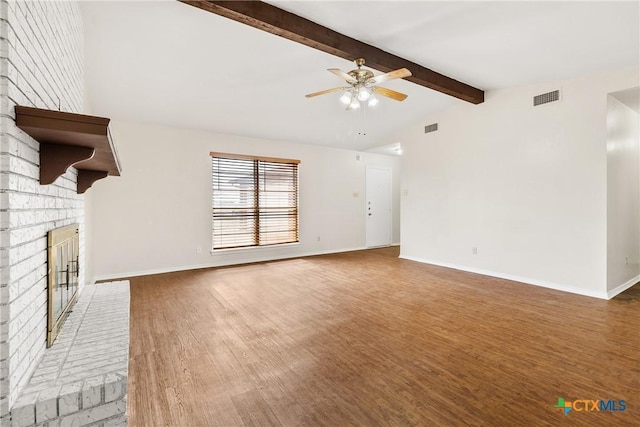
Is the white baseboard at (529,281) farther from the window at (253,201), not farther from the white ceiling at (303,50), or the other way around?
the window at (253,201)

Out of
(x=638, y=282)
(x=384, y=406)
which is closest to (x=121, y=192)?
(x=384, y=406)

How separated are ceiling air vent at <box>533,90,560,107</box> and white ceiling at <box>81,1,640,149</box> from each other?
0.21m

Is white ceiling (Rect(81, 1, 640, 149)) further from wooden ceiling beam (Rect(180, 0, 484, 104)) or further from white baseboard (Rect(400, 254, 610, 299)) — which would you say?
white baseboard (Rect(400, 254, 610, 299))

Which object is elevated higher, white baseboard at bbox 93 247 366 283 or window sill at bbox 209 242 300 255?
window sill at bbox 209 242 300 255

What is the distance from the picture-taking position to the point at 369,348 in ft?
8.16

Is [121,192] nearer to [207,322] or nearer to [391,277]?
[207,322]

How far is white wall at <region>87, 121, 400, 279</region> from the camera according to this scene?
15.5 ft

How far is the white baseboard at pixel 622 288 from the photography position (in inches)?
150

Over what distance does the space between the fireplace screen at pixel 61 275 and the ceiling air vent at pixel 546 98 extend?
5507 mm

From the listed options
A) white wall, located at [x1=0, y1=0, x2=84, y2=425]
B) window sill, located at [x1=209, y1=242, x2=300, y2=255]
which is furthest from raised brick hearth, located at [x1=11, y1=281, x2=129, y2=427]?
window sill, located at [x1=209, y1=242, x2=300, y2=255]

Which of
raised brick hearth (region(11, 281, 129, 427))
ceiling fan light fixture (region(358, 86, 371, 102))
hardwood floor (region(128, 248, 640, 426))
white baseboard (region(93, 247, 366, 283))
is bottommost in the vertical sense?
hardwood floor (region(128, 248, 640, 426))

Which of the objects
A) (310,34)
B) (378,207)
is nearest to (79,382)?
(310,34)

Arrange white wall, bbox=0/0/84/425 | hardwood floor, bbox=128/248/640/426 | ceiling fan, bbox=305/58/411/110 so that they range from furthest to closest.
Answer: ceiling fan, bbox=305/58/411/110 < hardwood floor, bbox=128/248/640/426 < white wall, bbox=0/0/84/425

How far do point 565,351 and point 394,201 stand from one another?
19.9ft
